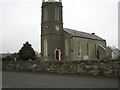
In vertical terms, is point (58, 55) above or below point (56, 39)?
below

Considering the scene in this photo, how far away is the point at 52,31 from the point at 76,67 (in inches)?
894

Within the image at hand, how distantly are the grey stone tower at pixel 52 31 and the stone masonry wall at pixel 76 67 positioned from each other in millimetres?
16411

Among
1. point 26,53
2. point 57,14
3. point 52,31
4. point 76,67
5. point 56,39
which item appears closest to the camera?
point 76,67

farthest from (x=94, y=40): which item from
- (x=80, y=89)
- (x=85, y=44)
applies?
(x=80, y=89)

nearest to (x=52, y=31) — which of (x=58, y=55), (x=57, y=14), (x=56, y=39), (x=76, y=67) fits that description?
(x=56, y=39)

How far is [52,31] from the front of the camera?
121 ft

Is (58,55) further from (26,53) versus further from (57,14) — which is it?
(57,14)

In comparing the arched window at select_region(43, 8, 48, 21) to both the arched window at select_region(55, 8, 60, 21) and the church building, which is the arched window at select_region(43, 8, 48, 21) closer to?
the church building

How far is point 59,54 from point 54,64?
70.7ft

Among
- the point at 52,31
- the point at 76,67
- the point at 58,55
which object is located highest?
the point at 52,31

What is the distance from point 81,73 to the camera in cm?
1464

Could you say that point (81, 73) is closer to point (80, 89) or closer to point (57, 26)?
point (80, 89)

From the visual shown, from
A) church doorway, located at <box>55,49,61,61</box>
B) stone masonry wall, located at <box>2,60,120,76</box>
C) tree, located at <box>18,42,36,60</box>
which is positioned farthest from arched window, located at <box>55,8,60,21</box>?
stone masonry wall, located at <box>2,60,120,76</box>

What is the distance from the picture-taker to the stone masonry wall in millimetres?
12914
